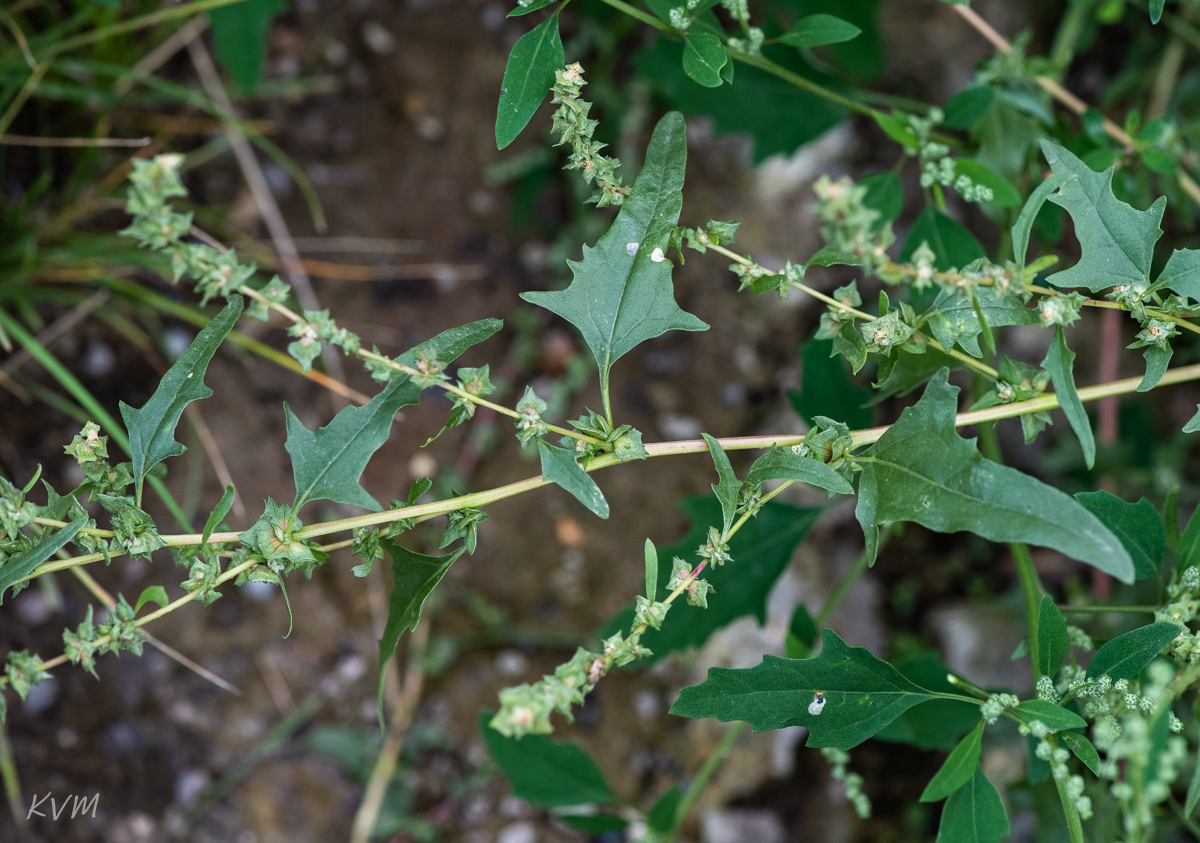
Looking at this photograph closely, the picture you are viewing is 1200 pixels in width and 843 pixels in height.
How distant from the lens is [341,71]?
3137mm

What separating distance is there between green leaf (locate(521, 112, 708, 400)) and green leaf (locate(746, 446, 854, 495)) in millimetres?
239

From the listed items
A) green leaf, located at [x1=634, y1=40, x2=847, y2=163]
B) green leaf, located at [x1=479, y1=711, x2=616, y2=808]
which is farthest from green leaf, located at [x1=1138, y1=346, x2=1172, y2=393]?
green leaf, located at [x1=479, y1=711, x2=616, y2=808]

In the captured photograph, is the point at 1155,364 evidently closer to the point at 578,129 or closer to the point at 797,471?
the point at 797,471

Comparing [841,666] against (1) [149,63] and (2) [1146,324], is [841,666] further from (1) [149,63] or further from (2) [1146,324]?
(1) [149,63]

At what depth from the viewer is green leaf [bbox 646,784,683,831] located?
2152mm

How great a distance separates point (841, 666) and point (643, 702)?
1.59 meters

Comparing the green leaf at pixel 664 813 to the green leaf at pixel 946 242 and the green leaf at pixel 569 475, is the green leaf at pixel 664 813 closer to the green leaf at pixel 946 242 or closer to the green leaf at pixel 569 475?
the green leaf at pixel 569 475

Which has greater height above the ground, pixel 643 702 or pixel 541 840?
pixel 643 702

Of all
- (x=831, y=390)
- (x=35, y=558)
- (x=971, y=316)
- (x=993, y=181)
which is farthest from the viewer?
(x=831, y=390)

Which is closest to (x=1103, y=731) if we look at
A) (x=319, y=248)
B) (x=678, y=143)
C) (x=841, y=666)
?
(x=841, y=666)

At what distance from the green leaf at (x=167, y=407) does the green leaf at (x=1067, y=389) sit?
1.23 metres

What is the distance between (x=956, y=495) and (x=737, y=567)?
1.04m

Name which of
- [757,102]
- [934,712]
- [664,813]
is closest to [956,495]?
[934,712]

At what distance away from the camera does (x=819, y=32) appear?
1631 mm
